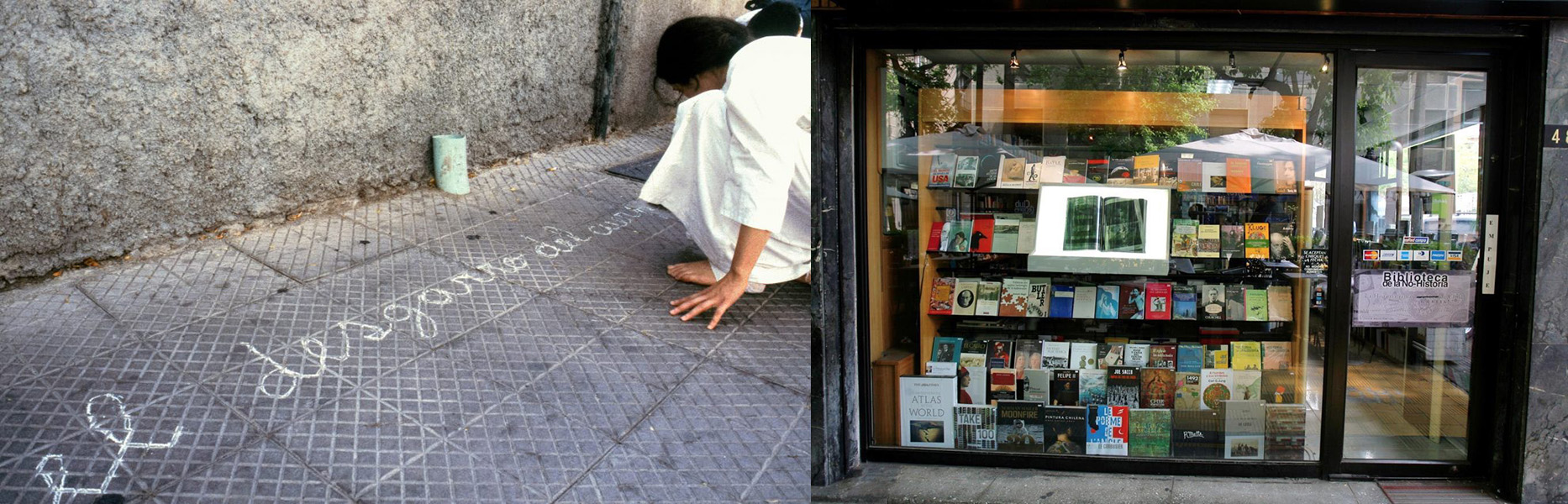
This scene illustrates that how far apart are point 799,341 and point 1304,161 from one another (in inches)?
91.5

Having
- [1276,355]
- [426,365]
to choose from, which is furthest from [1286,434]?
[426,365]

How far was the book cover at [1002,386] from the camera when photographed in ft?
13.0

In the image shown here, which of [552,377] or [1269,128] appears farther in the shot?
[1269,128]

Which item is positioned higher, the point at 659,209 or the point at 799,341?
the point at 659,209

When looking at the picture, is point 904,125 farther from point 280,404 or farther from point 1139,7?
point 280,404

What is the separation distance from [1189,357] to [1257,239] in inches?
20.3

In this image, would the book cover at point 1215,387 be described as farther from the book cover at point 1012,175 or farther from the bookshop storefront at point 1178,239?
the book cover at point 1012,175

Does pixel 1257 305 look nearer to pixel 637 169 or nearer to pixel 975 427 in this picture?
pixel 975 427

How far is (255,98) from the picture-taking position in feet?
7.82

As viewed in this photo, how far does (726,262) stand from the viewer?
2480 mm

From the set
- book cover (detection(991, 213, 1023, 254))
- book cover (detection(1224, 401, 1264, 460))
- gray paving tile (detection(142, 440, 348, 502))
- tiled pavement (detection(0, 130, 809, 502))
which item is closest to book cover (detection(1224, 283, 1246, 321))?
book cover (detection(1224, 401, 1264, 460))

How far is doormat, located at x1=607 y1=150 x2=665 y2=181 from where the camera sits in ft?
8.26

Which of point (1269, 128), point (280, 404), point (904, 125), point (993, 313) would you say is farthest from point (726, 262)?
point (1269, 128)

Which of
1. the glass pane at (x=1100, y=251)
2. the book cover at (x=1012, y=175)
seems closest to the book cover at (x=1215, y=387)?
the glass pane at (x=1100, y=251)
